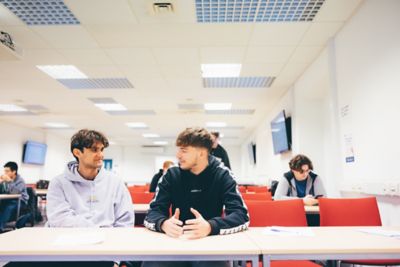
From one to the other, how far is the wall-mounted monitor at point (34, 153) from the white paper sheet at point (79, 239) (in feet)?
33.8

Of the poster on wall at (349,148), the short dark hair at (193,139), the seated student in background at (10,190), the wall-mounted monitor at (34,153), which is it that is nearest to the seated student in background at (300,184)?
the poster on wall at (349,148)

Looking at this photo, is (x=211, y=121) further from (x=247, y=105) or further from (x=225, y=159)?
(x=225, y=159)

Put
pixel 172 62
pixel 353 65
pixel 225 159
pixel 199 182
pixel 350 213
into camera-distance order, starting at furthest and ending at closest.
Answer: pixel 172 62 < pixel 225 159 < pixel 353 65 < pixel 350 213 < pixel 199 182

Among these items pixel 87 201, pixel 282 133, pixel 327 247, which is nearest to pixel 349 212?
pixel 327 247

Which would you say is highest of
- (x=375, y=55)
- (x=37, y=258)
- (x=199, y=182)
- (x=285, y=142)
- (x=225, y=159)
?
(x=375, y=55)

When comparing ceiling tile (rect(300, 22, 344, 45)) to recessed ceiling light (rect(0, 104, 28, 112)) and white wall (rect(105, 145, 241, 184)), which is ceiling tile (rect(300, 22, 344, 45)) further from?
white wall (rect(105, 145, 241, 184))

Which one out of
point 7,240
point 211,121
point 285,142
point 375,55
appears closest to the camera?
point 7,240

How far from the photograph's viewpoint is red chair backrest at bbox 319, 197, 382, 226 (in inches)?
91.7

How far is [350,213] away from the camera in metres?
2.35

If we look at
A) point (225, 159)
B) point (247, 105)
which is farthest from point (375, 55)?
point (247, 105)

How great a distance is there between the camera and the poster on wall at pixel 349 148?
366 cm

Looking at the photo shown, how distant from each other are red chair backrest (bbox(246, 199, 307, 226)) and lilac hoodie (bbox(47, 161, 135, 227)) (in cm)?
83

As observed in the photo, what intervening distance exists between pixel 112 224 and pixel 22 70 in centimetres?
423

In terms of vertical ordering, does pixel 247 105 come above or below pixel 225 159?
above
